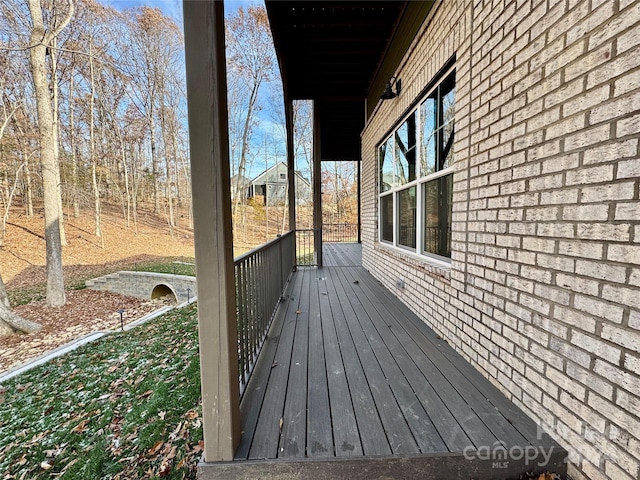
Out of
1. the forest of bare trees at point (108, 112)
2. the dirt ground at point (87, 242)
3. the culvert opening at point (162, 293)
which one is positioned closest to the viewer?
A: the forest of bare trees at point (108, 112)

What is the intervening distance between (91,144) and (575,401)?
18.1 meters

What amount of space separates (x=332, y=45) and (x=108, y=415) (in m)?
5.14

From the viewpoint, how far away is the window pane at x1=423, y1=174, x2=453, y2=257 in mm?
2650

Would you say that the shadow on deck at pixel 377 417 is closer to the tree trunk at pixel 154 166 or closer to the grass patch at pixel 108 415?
the grass patch at pixel 108 415

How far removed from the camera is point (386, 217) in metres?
4.86

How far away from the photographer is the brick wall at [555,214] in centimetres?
112

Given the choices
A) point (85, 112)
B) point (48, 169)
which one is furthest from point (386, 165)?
point (85, 112)

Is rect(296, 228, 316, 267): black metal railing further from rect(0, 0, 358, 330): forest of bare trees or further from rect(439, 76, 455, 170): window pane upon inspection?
rect(0, 0, 358, 330): forest of bare trees

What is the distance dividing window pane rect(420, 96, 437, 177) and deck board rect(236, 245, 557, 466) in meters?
1.68

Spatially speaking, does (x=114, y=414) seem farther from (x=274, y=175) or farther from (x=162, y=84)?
(x=274, y=175)

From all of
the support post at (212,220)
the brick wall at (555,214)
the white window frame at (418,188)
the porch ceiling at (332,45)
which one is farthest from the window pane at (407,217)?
the support post at (212,220)

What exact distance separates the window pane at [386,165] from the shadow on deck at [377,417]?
8.52ft

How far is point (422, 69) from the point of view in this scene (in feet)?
9.87

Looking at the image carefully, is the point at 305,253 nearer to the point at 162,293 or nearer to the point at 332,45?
the point at 162,293
